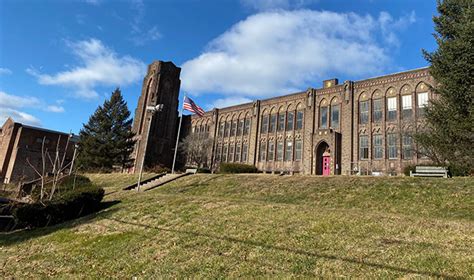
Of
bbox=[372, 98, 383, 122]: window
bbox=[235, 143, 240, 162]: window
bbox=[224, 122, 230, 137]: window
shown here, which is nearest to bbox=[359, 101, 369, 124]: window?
bbox=[372, 98, 383, 122]: window

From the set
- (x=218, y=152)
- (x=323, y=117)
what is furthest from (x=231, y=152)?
(x=323, y=117)

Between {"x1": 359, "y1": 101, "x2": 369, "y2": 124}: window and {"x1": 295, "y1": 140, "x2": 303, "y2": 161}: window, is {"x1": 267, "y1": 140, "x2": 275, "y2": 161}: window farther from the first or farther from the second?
{"x1": 359, "y1": 101, "x2": 369, "y2": 124}: window

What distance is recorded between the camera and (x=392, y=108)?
34.0 metres

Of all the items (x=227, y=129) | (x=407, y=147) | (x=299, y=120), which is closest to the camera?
(x=407, y=147)

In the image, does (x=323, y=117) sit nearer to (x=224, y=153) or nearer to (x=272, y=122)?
(x=272, y=122)

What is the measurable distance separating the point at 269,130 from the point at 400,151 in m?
18.3

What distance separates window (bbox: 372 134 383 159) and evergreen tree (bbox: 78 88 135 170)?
113ft

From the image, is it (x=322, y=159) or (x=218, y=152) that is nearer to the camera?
(x=322, y=159)

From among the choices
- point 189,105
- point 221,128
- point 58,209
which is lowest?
point 58,209

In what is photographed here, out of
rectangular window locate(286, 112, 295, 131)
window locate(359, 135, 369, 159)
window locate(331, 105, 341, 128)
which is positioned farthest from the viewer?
rectangular window locate(286, 112, 295, 131)

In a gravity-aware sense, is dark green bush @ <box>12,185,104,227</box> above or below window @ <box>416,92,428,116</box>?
below

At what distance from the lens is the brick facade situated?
32.5m

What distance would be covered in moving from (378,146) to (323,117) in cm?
816

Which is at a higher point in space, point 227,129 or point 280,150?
point 227,129
